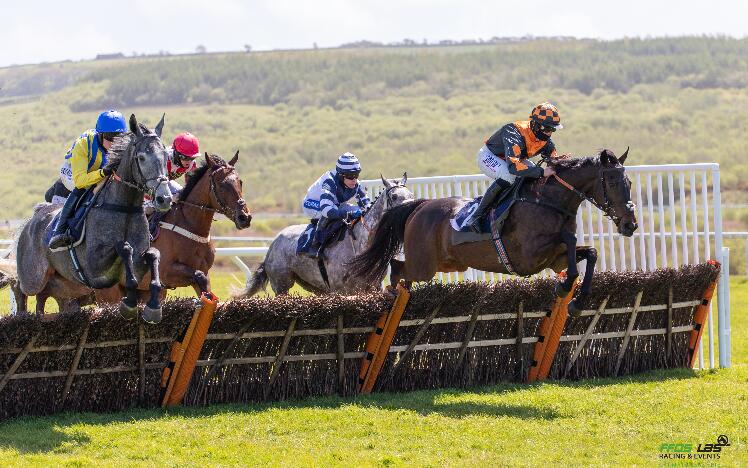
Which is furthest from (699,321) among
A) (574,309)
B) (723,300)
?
(574,309)

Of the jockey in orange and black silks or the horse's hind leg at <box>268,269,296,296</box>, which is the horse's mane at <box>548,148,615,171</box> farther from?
the horse's hind leg at <box>268,269,296,296</box>

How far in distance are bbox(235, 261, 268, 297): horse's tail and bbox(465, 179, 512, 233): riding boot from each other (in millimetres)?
2553

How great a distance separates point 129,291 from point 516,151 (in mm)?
3282

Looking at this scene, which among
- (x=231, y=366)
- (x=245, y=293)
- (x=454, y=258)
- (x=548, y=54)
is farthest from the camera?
(x=548, y=54)

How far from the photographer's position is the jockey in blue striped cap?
1037 cm

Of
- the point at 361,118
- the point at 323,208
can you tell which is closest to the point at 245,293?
the point at 323,208

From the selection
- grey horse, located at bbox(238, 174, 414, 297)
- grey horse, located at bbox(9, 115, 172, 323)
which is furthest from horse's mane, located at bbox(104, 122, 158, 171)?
grey horse, located at bbox(238, 174, 414, 297)

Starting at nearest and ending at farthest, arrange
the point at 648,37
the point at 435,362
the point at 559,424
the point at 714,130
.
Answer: the point at 559,424 → the point at 435,362 → the point at 714,130 → the point at 648,37

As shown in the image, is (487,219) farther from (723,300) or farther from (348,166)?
(723,300)

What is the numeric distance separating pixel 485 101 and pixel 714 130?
15.5 m

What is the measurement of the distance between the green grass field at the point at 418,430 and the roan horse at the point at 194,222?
2.02 meters

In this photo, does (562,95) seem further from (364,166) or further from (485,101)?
(364,166)

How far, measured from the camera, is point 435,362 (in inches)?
345

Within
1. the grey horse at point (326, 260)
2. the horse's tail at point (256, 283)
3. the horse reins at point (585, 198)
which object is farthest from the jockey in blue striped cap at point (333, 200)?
the horse reins at point (585, 198)
